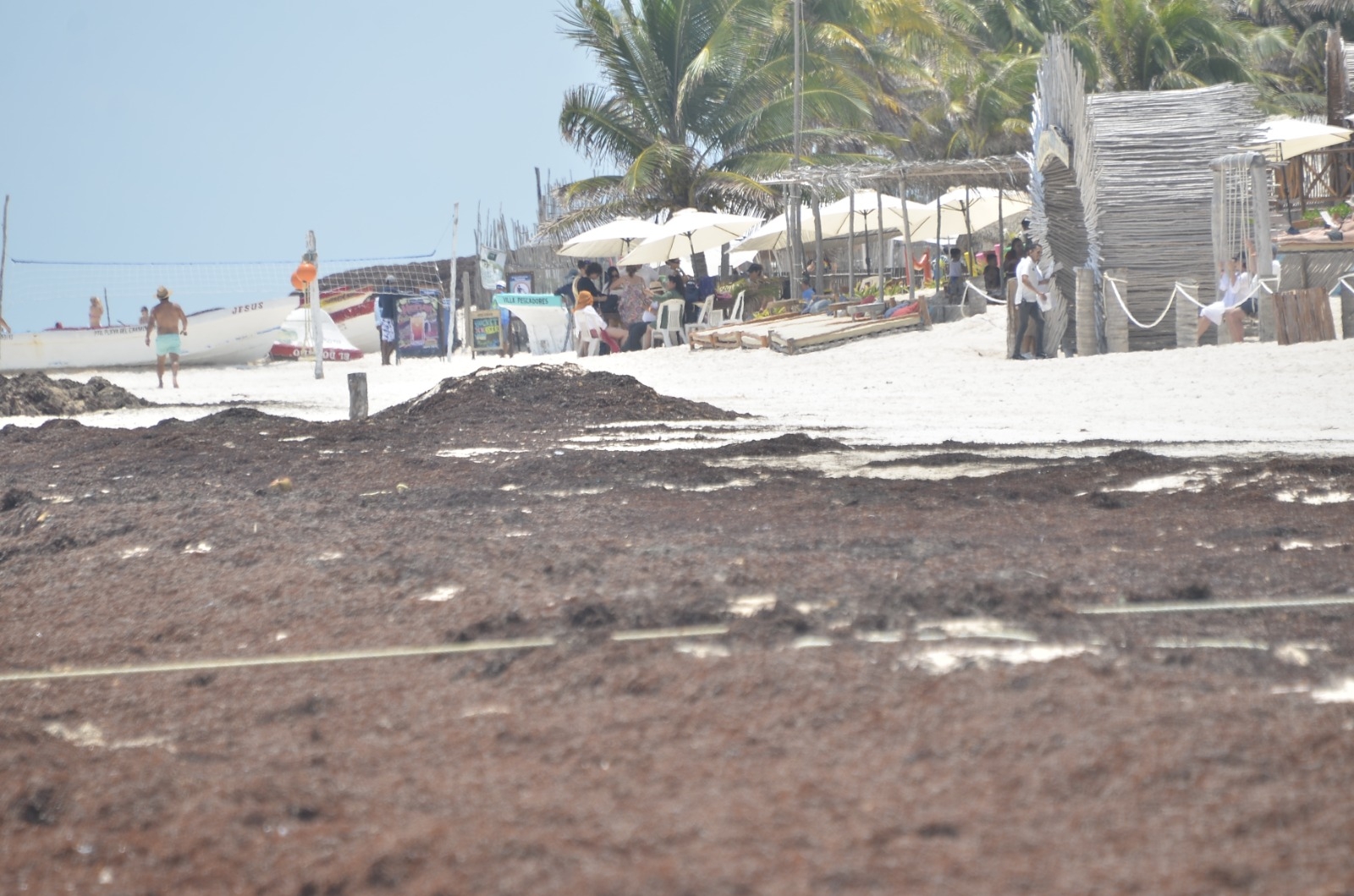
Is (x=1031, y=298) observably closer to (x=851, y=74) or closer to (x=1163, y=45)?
(x=1163, y=45)

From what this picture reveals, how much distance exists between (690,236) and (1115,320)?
1091 cm

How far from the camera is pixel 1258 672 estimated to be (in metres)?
3.06

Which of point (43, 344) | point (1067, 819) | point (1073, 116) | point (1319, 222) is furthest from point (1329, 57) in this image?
point (1067, 819)

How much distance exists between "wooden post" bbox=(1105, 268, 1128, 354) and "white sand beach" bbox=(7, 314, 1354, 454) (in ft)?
3.81

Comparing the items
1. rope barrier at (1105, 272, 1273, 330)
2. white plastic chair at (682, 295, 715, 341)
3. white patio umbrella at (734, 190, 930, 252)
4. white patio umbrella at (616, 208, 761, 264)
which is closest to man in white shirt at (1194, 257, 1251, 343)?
rope barrier at (1105, 272, 1273, 330)

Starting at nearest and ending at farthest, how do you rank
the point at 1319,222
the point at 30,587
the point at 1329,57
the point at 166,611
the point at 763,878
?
1. the point at 763,878
2. the point at 166,611
3. the point at 30,587
4. the point at 1319,222
5. the point at 1329,57

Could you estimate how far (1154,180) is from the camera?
1461cm

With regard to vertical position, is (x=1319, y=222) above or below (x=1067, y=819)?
above

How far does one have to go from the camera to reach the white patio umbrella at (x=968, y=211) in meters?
24.3

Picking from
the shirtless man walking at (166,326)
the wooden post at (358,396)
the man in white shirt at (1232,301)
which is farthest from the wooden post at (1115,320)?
the shirtless man walking at (166,326)

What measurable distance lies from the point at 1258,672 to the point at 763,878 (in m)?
1.50

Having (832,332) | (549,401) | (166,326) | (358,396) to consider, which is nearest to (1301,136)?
(832,332)

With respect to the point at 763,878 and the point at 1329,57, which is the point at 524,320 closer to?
the point at 1329,57

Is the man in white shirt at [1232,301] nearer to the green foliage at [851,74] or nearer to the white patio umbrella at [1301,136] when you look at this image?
the white patio umbrella at [1301,136]
